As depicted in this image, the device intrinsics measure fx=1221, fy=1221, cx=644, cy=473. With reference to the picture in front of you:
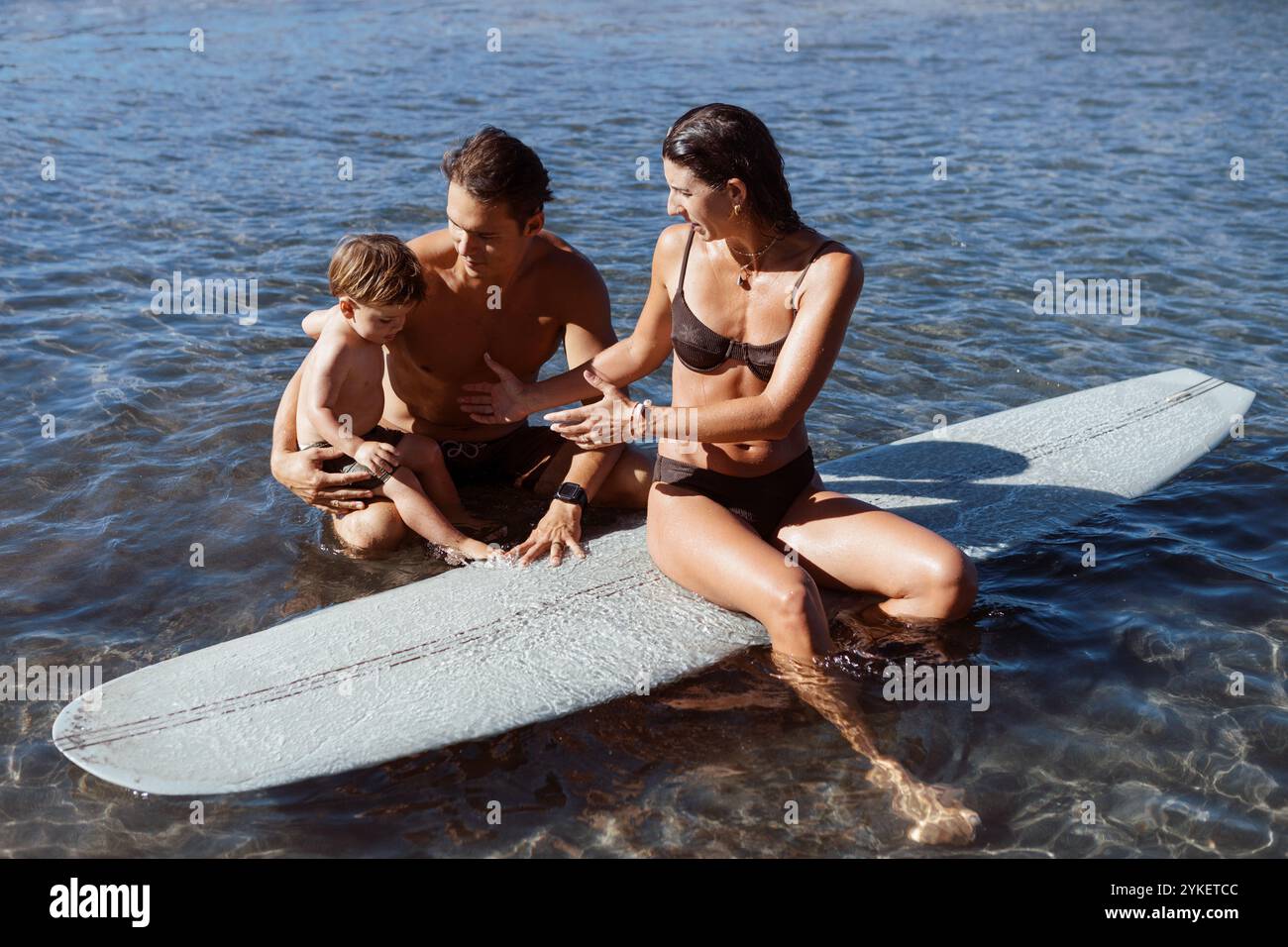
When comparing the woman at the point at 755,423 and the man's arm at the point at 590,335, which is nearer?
the woman at the point at 755,423

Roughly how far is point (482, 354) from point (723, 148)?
5.27 ft

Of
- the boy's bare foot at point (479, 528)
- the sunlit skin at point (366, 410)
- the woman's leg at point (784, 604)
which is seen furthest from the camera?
the boy's bare foot at point (479, 528)

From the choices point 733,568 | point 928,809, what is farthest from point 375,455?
point 928,809

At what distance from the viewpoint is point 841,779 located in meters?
3.78

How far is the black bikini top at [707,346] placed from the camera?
4.10 metres

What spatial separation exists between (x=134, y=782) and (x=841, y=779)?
6.97ft

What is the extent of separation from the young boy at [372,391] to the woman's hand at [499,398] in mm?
249

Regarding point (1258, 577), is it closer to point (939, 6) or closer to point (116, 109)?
point (116, 109)

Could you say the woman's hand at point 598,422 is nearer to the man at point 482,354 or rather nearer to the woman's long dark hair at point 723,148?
the man at point 482,354

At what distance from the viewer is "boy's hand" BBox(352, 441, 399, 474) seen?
470cm

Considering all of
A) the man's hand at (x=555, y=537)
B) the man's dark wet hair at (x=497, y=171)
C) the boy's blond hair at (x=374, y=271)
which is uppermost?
the man's dark wet hair at (x=497, y=171)

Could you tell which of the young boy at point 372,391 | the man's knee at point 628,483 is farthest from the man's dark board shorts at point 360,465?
the man's knee at point 628,483
